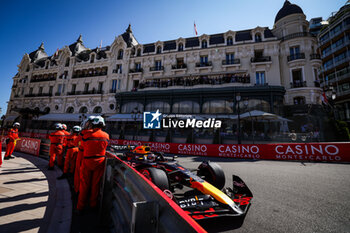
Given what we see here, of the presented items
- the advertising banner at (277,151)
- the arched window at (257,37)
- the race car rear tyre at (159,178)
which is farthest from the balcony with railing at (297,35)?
the race car rear tyre at (159,178)

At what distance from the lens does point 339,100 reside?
24.1 meters

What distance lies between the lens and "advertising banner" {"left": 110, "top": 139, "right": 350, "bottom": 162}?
7.84m

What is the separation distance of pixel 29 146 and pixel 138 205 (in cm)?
1146

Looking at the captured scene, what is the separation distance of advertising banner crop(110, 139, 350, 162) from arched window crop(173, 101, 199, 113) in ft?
26.4

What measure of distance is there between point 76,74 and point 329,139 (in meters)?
36.9

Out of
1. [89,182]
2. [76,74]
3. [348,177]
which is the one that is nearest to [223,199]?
[89,182]

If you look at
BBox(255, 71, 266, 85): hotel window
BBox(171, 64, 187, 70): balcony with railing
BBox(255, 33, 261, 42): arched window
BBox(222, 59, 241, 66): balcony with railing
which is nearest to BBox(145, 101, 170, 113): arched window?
BBox(171, 64, 187, 70): balcony with railing

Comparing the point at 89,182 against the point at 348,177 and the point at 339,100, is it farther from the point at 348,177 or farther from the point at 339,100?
the point at 339,100

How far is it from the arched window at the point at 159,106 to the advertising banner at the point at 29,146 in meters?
12.9

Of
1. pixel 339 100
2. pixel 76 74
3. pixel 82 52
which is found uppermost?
pixel 82 52

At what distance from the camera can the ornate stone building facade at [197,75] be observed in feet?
58.6

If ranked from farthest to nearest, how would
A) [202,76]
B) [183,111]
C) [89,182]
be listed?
[202,76]
[183,111]
[89,182]

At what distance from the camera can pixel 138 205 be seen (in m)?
1.00

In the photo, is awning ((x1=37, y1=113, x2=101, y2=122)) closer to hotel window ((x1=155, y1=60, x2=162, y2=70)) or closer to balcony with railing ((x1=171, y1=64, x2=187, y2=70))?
hotel window ((x1=155, y1=60, x2=162, y2=70))
